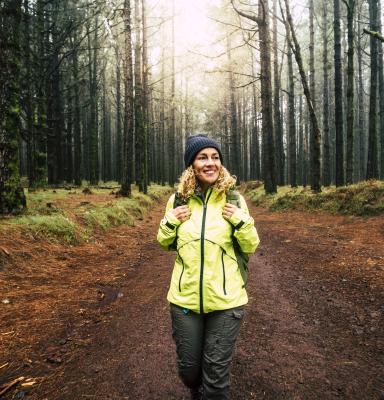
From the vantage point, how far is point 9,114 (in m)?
7.54

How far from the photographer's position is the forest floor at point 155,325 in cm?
297

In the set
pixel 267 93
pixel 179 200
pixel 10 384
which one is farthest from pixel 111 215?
pixel 267 93

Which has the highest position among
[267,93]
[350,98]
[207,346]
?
[267,93]

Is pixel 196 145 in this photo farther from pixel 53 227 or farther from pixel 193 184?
pixel 53 227

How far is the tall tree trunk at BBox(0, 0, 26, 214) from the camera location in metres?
7.38

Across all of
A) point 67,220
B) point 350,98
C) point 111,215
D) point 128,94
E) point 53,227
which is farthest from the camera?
point 128,94

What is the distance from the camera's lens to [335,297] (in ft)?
16.0

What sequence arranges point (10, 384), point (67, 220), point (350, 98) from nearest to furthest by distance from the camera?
point (10, 384) < point (67, 220) < point (350, 98)

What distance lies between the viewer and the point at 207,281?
240 cm

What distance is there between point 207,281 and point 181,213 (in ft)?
1.75

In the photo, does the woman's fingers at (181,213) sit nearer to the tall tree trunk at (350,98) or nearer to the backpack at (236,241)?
the backpack at (236,241)

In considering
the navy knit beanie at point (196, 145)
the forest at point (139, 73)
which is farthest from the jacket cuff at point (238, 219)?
Result: the forest at point (139, 73)

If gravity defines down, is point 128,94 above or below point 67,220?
above

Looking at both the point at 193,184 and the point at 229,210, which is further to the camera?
the point at 193,184
